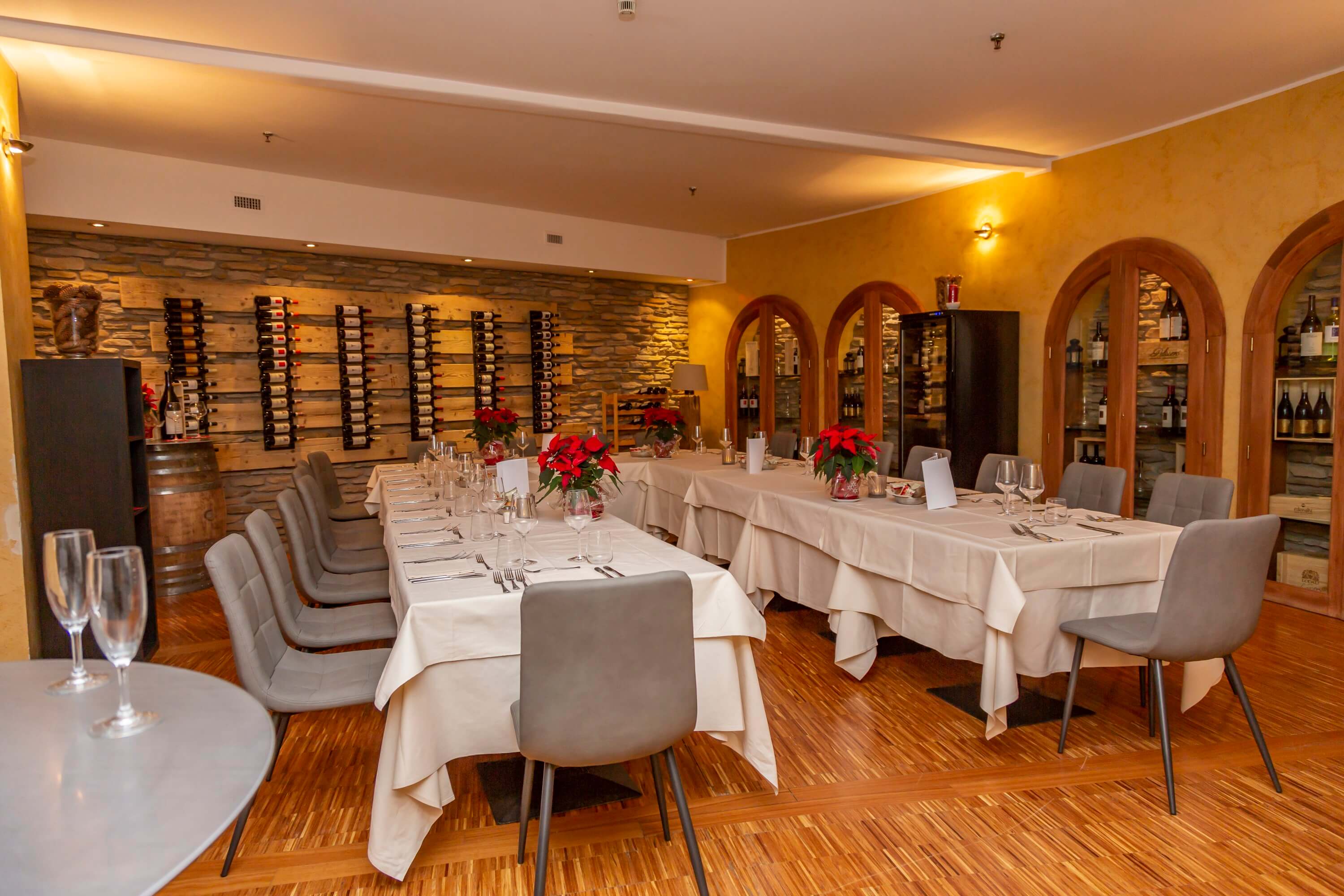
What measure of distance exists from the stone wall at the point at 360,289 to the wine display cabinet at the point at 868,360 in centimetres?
250

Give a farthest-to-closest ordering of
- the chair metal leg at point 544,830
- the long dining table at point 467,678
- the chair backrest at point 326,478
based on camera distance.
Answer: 1. the chair backrest at point 326,478
2. the long dining table at point 467,678
3. the chair metal leg at point 544,830

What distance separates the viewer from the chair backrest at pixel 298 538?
3.38 m

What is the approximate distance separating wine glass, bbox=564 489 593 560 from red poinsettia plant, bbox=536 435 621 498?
44 centimetres

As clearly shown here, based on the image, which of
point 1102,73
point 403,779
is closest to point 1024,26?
point 1102,73

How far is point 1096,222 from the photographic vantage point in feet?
19.6

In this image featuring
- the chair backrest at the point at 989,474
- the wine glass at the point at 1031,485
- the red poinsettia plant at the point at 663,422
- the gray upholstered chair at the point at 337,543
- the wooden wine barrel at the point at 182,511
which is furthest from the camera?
the red poinsettia plant at the point at 663,422

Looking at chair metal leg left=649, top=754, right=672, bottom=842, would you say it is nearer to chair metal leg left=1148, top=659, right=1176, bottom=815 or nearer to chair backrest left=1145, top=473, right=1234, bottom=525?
chair metal leg left=1148, top=659, right=1176, bottom=815

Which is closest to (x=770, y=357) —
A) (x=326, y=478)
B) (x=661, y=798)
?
(x=326, y=478)

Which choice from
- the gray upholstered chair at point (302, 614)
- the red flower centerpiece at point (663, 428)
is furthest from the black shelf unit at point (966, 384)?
the gray upholstered chair at point (302, 614)

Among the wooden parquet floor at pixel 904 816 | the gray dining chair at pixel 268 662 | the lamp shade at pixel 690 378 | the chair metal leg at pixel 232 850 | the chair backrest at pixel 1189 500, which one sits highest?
the lamp shade at pixel 690 378

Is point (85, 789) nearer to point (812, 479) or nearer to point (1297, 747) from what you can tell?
point (1297, 747)

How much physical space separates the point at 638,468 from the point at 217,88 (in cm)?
372

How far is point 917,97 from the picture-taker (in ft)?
16.1

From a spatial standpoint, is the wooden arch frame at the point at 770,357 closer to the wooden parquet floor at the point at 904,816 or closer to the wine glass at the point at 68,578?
the wooden parquet floor at the point at 904,816
